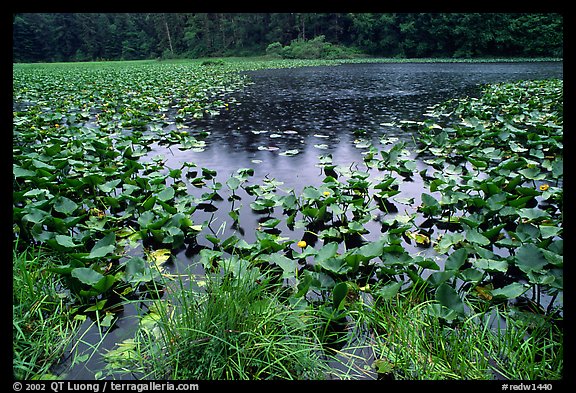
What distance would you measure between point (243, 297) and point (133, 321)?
726mm

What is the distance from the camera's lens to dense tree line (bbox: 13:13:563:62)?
34688mm

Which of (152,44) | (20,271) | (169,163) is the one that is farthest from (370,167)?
(152,44)

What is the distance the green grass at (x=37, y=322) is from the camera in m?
1.65

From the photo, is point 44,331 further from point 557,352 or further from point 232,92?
point 232,92

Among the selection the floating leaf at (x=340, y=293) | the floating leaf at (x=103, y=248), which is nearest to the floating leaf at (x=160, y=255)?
the floating leaf at (x=103, y=248)

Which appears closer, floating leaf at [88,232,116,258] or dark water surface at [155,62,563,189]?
floating leaf at [88,232,116,258]

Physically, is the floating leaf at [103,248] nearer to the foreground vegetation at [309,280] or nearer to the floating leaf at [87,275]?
the foreground vegetation at [309,280]

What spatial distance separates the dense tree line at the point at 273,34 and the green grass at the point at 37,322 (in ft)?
132

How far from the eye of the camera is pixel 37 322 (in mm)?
1889

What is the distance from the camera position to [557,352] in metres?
1.62

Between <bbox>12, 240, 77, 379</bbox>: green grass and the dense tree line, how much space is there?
40.4 meters

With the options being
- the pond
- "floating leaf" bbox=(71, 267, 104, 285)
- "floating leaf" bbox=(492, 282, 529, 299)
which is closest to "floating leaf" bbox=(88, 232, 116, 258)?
"floating leaf" bbox=(71, 267, 104, 285)

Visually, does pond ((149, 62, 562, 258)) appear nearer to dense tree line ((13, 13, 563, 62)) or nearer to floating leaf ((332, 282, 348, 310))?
floating leaf ((332, 282, 348, 310))
